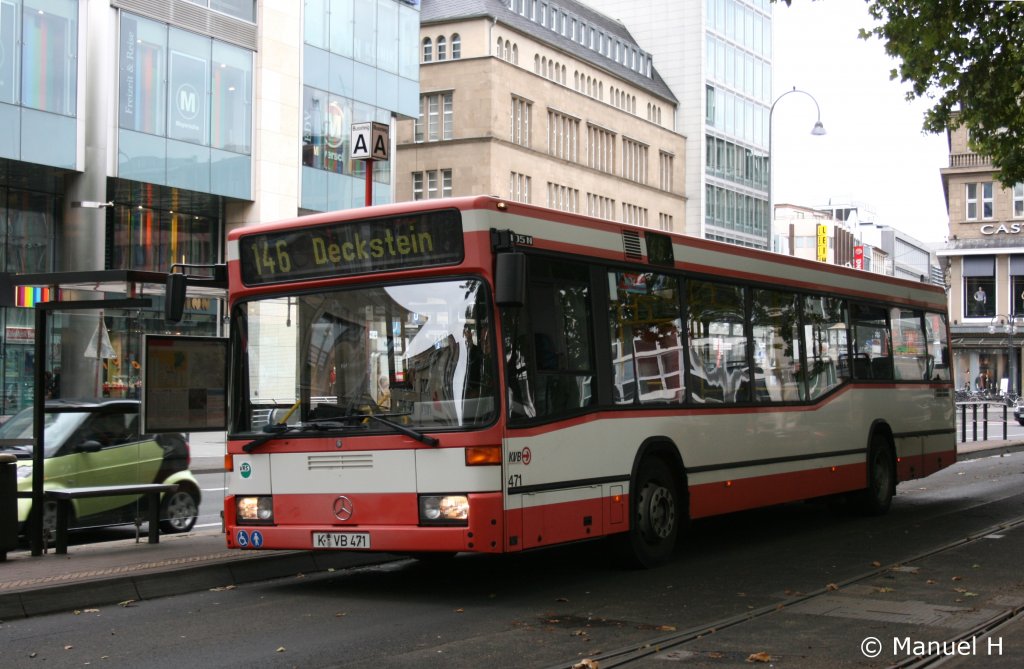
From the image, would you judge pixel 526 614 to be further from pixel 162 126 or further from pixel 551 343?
pixel 162 126

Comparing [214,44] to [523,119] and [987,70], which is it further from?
[523,119]

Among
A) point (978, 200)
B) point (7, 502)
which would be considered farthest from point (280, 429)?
point (978, 200)

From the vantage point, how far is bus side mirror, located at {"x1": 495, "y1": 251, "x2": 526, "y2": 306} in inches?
367

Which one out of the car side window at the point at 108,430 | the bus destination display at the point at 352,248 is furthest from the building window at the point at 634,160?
the bus destination display at the point at 352,248

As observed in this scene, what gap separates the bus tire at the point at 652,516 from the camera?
36.8 feet

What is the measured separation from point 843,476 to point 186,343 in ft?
25.1

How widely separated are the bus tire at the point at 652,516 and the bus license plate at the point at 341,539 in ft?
8.13

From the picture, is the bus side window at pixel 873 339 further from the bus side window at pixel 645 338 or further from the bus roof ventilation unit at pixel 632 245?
the bus roof ventilation unit at pixel 632 245

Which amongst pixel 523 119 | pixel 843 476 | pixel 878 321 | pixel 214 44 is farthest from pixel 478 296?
pixel 523 119

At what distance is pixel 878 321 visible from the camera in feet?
54.5

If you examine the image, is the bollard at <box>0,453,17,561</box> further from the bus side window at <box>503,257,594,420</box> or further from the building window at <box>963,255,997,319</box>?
the building window at <box>963,255,997,319</box>

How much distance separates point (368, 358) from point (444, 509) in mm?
1267

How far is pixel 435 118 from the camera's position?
246 feet

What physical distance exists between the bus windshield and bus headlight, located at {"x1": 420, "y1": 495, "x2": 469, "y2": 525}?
521mm
